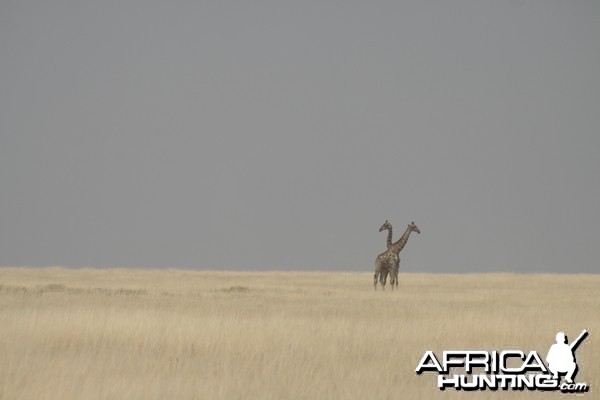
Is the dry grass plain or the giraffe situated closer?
the dry grass plain

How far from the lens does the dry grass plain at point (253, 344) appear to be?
38.1ft

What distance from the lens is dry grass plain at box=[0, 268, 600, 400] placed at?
1160 centimetres

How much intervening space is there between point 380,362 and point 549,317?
→ 8669 millimetres

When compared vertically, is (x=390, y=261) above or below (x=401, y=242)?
below

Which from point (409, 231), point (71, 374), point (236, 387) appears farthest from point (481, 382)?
point (409, 231)

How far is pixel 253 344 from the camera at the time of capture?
52.1 feet
